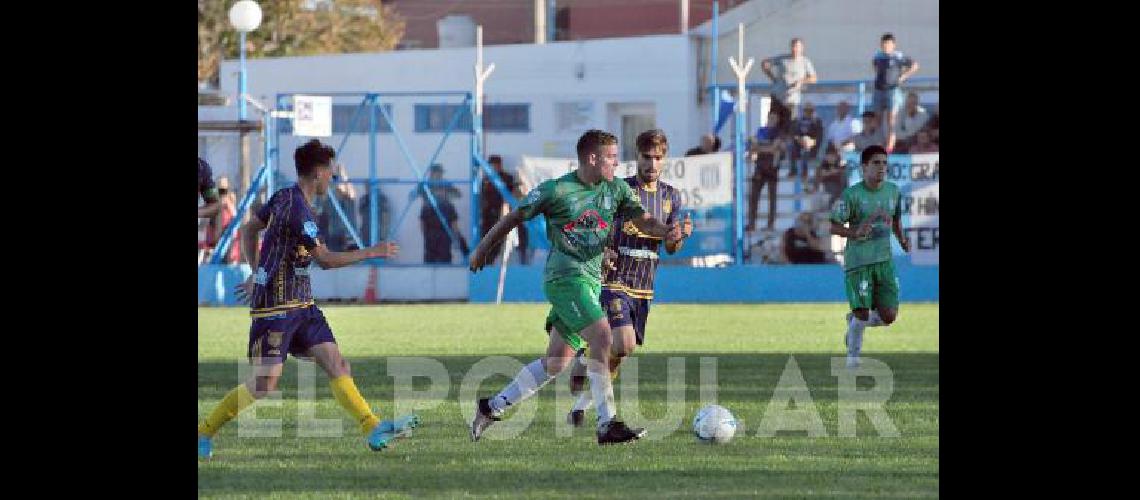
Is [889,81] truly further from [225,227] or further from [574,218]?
[574,218]

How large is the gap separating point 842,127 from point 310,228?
1878 cm

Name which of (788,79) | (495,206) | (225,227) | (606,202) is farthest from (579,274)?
(225,227)

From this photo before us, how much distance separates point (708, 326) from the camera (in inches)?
925

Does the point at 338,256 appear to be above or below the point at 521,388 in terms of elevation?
above

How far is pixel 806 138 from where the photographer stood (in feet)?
95.7

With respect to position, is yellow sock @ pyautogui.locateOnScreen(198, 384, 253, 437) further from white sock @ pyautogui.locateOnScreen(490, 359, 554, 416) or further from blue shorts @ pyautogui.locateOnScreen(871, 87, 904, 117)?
blue shorts @ pyautogui.locateOnScreen(871, 87, 904, 117)

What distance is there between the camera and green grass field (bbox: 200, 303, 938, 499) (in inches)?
391

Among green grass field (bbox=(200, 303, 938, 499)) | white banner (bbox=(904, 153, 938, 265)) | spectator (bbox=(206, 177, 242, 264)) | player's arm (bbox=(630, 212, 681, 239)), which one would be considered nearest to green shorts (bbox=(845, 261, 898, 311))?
green grass field (bbox=(200, 303, 938, 499))

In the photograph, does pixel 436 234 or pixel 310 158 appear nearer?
pixel 310 158

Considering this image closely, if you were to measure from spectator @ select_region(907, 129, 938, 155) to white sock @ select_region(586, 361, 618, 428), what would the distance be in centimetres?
1769
